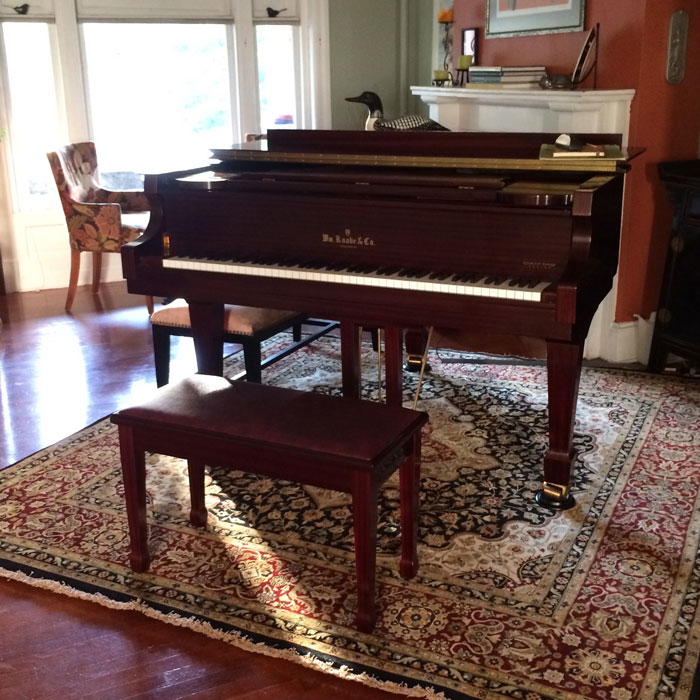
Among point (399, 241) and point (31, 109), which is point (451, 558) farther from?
point (31, 109)

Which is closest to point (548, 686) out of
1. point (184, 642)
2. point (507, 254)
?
point (184, 642)

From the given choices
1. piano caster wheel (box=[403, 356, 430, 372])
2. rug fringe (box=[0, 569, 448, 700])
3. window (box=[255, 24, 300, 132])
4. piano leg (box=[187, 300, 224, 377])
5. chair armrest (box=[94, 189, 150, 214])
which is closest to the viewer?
rug fringe (box=[0, 569, 448, 700])

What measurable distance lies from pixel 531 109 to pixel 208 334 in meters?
2.25

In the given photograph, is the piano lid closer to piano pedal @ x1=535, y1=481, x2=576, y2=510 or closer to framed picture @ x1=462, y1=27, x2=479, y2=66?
piano pedal @ x1=535, y1=481, x2=576, y2=510

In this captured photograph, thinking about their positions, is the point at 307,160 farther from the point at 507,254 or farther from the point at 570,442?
the point at 570,442

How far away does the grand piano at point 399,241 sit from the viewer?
2680mm

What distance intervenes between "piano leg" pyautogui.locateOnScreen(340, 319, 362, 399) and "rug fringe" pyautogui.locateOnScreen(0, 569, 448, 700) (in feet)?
3.51

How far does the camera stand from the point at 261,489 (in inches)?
124

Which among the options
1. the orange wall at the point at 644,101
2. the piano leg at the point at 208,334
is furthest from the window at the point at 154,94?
the piano leg at the point at 208,334

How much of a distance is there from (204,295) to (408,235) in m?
0.79

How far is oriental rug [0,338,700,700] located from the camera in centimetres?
222

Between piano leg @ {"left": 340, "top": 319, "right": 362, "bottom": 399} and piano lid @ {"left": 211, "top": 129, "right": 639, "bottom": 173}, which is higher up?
piano lid @ {"left": 211, "top": 129, "right": 639, "bottom": 173}

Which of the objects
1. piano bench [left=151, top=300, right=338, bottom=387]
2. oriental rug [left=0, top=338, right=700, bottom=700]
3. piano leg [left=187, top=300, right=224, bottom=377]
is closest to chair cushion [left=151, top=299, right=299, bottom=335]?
piano bench [left=151, top=300, right=338, bottom=387]

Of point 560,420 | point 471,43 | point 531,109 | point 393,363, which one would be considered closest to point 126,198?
point 471,43
